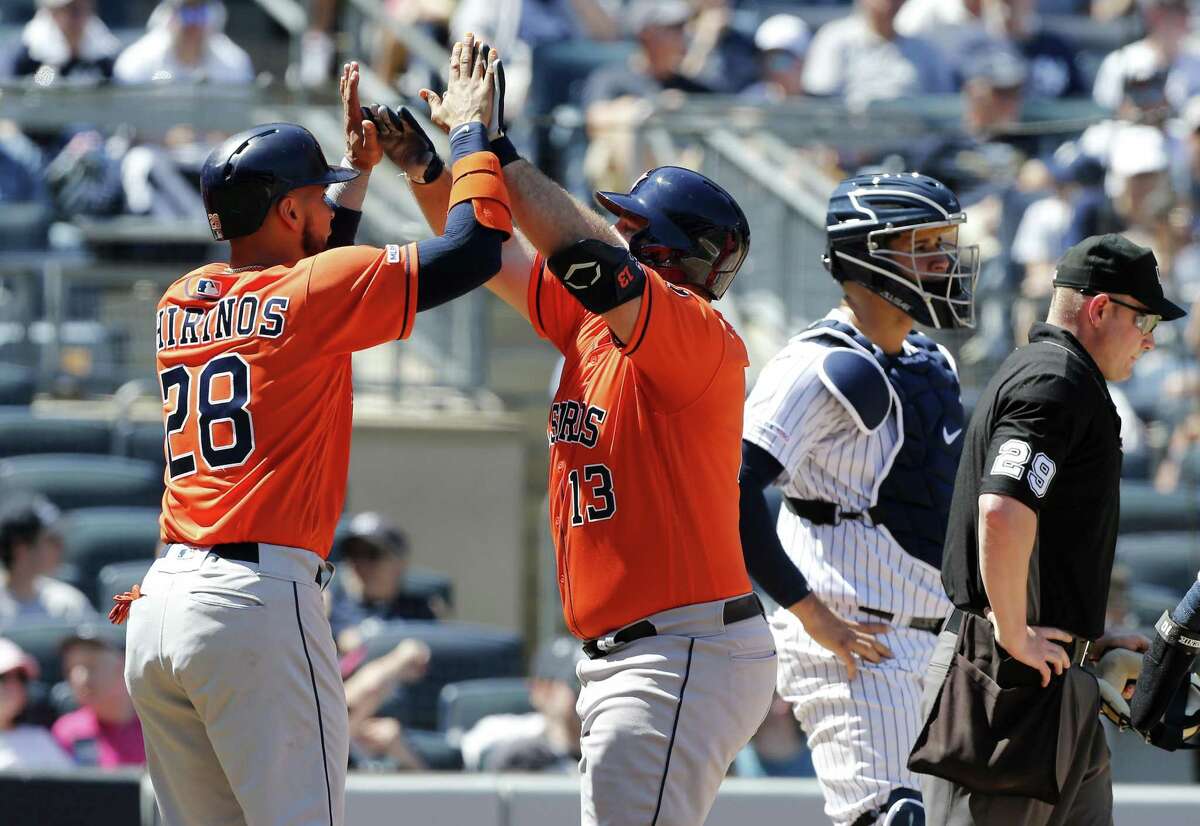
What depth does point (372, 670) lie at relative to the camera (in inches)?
291

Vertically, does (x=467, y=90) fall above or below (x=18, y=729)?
above

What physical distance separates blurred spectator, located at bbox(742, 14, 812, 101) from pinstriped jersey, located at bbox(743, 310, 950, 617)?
679cm

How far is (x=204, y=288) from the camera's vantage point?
3.94 metres

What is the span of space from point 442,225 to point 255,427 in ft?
2.69

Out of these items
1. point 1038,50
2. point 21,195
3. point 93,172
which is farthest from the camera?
point 1038,50

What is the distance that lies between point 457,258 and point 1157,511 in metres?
5.64

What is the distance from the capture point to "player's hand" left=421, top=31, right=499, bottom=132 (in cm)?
395

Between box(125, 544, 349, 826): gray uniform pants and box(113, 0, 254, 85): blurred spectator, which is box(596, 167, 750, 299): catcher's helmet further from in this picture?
box(113, 0, 254, 85): blurred spectator

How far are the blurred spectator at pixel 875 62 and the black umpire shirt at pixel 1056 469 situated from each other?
7.27 metres

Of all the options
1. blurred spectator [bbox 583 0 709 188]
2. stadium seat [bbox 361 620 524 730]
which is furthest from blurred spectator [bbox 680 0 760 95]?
stadium seat [bbox 361 620 524 730]

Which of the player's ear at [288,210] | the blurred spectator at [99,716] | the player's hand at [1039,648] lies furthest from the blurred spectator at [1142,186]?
the player's ear at [288,210]

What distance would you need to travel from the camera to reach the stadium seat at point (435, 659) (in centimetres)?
755

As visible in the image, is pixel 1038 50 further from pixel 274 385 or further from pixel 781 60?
pixel 274 385

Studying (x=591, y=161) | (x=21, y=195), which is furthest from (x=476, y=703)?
(x=21, y=195)
